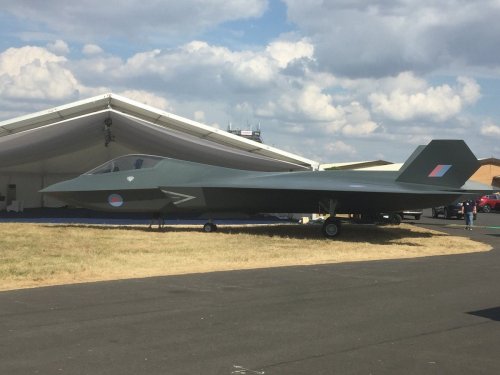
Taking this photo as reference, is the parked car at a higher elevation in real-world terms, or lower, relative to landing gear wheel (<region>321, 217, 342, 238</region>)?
higher

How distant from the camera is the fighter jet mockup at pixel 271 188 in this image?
1778 centimetres

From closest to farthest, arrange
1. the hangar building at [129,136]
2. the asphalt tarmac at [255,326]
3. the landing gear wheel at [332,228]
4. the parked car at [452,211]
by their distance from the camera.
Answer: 1. the asphalt tarmac at [255,326]
2. the landing gear wheel at [332,228]
3. the hangar building at [129,136]
4. the parked car at [452,211]

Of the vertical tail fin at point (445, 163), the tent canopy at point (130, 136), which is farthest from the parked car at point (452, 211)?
the vertical tail fin at point (445, 163)

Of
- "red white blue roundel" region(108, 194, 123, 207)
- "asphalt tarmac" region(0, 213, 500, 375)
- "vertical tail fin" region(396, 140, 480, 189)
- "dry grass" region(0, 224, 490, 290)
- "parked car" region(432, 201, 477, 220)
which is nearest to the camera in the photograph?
"asphalt tarmac" region(0, 213, 500, 375)

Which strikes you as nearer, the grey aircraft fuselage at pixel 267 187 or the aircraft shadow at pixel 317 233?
the grey aircraft fuselage at pixel 267 187

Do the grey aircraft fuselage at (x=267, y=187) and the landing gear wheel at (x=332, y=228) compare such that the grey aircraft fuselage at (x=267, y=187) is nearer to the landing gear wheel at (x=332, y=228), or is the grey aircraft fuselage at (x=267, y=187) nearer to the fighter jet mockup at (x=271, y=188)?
the fighter jet mockup at (x=271, y=188)

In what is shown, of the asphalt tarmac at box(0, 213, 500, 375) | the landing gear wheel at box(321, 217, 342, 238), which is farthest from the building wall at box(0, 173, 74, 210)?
the asphalt tarmac at box(0, 213, 500, 375)

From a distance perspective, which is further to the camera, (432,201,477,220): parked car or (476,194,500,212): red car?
(476,194,500,212): red car

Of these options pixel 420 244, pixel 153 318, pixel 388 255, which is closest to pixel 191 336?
pixel 153 318

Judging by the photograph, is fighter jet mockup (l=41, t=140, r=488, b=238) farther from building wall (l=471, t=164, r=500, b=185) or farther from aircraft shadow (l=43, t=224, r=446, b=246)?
building wall (l=471, t=164, r=500, b=185)

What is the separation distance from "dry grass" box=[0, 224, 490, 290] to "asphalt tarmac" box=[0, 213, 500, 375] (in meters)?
1.25

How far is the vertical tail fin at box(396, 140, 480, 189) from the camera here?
17703mm

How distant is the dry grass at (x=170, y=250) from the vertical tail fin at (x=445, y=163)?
80.8 inches

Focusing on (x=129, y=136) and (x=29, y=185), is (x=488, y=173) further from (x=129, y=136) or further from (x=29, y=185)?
(x=129, y=136)
